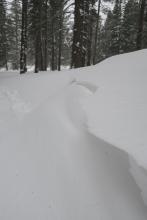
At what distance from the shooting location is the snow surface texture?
312cm

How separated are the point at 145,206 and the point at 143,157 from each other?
675 millimetres

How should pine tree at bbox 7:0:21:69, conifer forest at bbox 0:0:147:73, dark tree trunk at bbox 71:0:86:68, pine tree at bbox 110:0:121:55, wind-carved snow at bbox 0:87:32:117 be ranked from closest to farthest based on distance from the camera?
1. wind-carved snow at bbox 0:87:32:117
2. dark tree trunk at bbox 71:0:86:68
3. conifer forest at bbox 0:0:147:73
4. pine tree at bbox 110:0:121:55
5. pine tree at bbox 7:0:21:69

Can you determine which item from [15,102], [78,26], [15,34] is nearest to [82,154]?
[15,102]

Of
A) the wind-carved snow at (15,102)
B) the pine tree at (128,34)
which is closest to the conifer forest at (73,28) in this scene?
the pine tree at (128,34)

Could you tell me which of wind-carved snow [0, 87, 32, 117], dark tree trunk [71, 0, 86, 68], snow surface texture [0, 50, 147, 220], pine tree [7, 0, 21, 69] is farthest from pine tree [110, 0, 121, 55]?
snow surface texture [0, 50, 147, 220]

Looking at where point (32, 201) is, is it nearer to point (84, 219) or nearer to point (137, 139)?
point (84, 219)

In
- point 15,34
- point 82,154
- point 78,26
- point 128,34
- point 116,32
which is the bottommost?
point 82,154

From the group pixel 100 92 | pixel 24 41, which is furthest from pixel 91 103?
pixel 24 41

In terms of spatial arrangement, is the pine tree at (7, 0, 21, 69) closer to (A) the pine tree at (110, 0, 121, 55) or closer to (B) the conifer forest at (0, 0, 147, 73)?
(B) the conifer forest at (0, 0, 147, 73)

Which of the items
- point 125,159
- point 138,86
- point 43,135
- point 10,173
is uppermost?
point 138,86

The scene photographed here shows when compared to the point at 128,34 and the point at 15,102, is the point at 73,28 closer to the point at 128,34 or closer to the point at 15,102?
the point at 15,102

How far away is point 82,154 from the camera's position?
13.2 ft

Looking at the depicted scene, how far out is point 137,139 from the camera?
3416 millimetres

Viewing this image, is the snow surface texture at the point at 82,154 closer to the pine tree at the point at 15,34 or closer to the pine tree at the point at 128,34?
the pine tree at the point at 128,34
